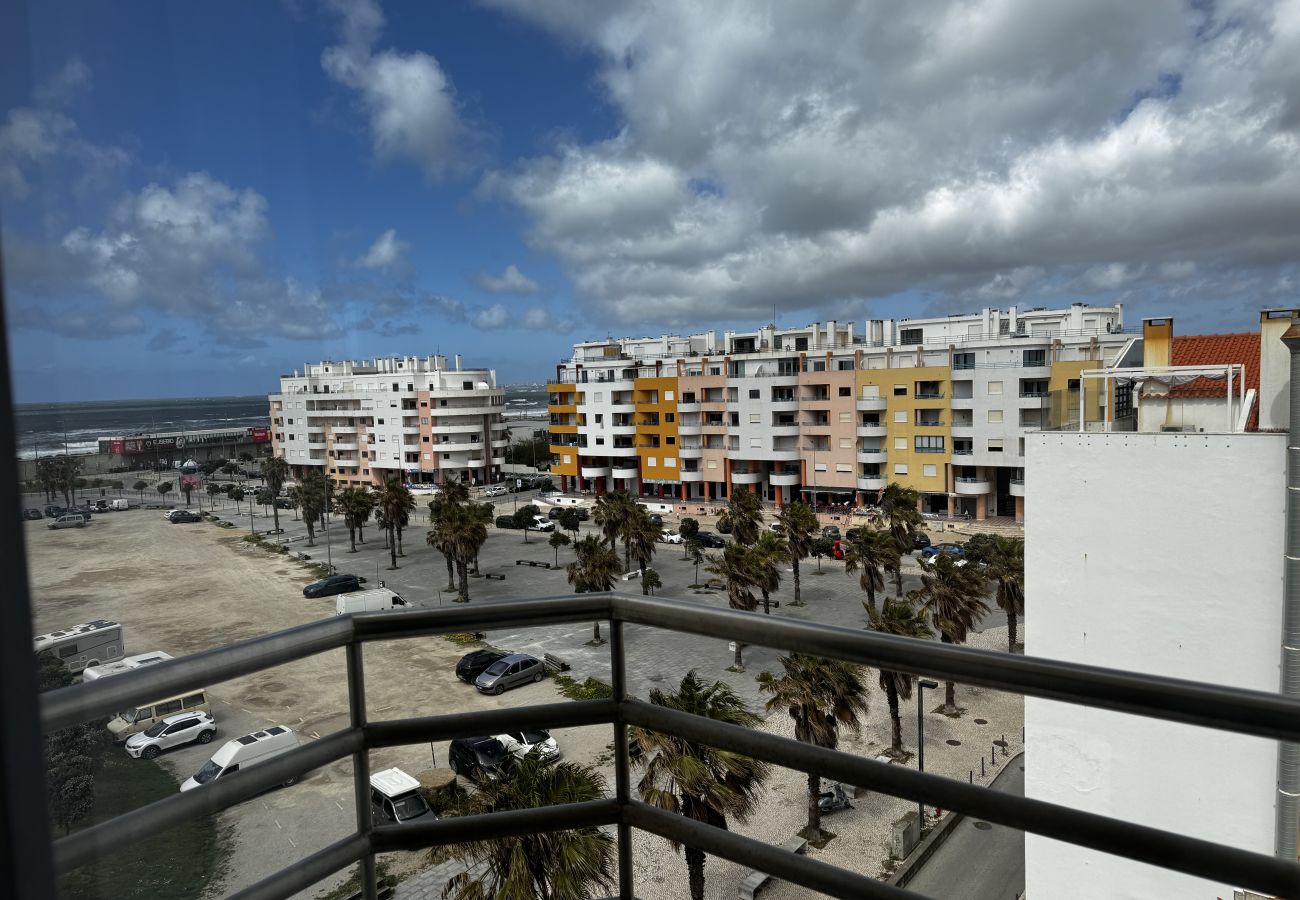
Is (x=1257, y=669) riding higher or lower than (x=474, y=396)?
lower

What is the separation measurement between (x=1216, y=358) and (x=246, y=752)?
1391 centimetres

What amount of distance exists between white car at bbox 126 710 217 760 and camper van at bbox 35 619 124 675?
0.13 m

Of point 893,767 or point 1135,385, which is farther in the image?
point 1135,385

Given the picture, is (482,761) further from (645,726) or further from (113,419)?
(113,419)

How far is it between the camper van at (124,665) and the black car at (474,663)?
167cm

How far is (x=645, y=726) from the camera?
162 centimetres

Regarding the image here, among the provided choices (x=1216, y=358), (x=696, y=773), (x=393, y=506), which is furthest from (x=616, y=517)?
(x=696, y=773)

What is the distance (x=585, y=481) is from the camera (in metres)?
42.8

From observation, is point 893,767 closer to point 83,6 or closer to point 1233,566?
point 83,6

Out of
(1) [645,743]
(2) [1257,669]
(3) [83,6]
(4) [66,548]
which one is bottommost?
(2) [1257,669]

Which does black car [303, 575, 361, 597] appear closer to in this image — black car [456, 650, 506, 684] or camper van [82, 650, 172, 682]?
black car [456, 650, 506, 684]

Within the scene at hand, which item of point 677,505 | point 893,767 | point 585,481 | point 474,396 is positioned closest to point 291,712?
point 893,767

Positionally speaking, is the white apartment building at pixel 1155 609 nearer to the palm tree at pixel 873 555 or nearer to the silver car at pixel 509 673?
the silver car at pixel 509 673

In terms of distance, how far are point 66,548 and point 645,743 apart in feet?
4.28
